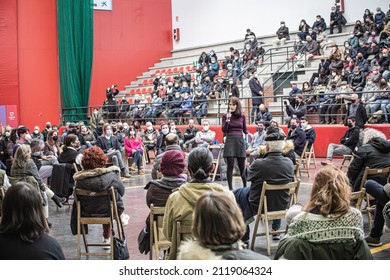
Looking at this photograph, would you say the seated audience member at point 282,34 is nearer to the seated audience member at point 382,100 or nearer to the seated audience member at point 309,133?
the seated audience member at point 382,100

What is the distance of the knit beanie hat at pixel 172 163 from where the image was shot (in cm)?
452

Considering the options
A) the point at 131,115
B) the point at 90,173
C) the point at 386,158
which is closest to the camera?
the point at 90,173

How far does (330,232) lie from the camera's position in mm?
2967

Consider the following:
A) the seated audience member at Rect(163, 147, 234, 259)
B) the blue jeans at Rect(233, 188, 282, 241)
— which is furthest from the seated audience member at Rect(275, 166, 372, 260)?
the blue jeans at Rect(233, 188, 282, 241)

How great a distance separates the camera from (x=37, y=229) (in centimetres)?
280

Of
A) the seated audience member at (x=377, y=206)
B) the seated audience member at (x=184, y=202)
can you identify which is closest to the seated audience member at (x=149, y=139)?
the seated audience member at (x=377, y=206)

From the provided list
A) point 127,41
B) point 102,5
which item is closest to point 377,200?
point 102,5

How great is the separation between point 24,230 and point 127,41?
18980 mm

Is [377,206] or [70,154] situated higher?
[70,154]

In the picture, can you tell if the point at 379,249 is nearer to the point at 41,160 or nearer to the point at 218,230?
the point at 218,230

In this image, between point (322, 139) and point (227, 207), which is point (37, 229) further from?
point (322, 139)

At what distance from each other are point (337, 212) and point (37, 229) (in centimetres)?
148

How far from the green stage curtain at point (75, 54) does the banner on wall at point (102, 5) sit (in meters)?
1.06

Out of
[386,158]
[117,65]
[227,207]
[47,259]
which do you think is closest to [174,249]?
[47,259]
